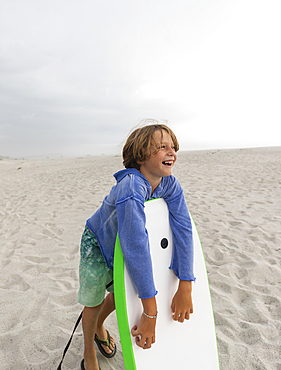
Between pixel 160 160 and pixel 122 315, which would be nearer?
pixel 122 315

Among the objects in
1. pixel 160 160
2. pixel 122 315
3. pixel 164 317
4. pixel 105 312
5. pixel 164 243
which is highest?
pixel 160 160

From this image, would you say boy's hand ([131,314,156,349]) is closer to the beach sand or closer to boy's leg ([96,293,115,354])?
boy's leg ([96,293,115,354])

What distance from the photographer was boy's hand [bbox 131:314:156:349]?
105 centimetres

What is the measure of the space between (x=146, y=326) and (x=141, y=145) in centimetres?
78

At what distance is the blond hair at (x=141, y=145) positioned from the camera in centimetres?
118

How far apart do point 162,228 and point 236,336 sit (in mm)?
1193

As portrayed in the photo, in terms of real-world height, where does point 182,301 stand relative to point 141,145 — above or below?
below

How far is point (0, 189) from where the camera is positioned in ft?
24.7

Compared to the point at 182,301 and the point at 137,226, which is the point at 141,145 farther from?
the point at 182,301

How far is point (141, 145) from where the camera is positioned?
1.18 m

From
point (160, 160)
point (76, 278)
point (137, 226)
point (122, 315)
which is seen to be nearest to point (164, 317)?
point (122, 315)

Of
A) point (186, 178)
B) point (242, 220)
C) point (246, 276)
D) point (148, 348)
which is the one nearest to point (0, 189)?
point (186, 178)

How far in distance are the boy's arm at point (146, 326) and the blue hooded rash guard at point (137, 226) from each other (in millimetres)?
37

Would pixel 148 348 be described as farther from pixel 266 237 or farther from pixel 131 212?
pixel 266 237
